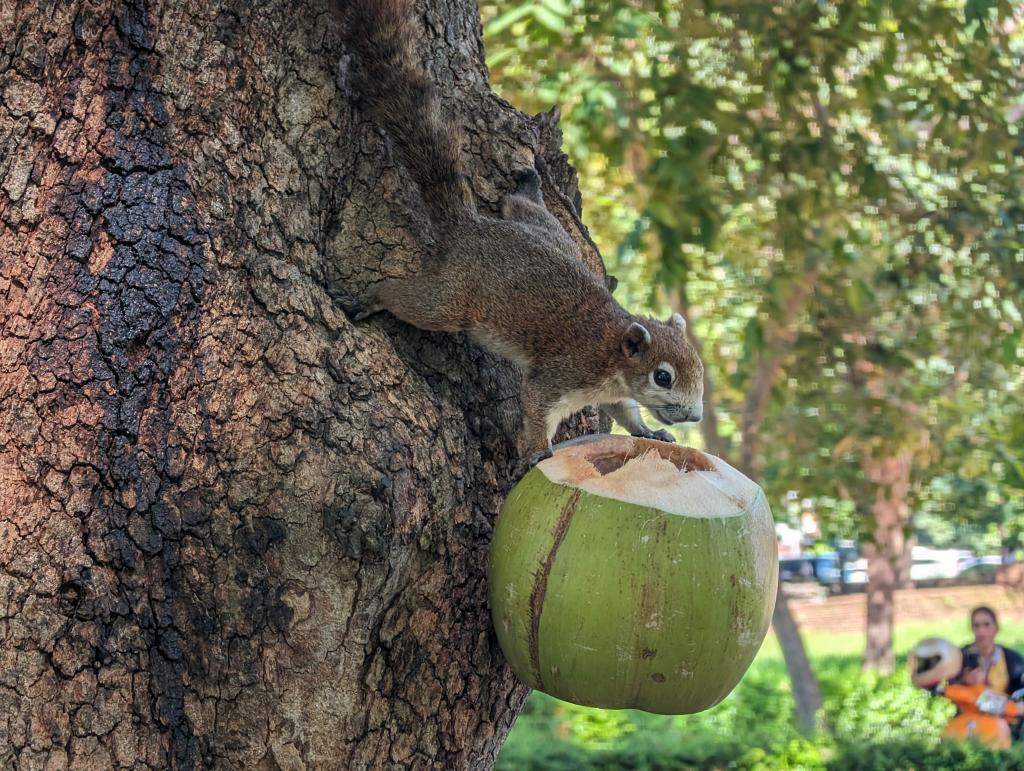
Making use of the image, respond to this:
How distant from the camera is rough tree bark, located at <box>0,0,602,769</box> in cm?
166

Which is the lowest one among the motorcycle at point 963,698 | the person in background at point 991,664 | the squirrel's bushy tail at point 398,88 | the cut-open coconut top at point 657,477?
the motorcycle at point 963,698

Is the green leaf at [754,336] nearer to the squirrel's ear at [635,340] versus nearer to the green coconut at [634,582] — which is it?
the squirrel's ear at [635,340]

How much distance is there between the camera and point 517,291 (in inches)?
99.1

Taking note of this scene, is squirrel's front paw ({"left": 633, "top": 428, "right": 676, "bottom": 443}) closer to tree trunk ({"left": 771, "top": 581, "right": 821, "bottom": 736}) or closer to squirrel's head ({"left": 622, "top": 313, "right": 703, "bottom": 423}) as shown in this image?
squirrel's head ({"left": 622, "top": 313, "right": 703, "bottom": 423})

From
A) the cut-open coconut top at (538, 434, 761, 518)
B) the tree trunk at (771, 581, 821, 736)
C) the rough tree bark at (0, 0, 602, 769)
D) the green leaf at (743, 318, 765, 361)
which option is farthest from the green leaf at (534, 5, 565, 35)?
the tree trunk at (771, 581, 821, 736)

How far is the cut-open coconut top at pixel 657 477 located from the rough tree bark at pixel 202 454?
212 mm

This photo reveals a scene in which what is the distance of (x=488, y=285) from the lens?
246 cm

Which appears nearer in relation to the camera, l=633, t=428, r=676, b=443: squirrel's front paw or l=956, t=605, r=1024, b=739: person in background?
l=633, t=428, r=676, b=443: squirrel's front paw

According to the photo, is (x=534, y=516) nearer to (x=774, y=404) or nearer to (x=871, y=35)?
(x=871, y=35)

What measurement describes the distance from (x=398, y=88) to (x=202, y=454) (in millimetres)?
849

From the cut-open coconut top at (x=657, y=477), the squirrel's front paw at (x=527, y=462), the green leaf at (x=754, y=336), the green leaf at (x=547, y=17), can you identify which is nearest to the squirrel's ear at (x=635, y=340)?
the squirrel's front paw at (x=527, y=462)

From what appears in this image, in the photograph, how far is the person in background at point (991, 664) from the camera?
7.46 m

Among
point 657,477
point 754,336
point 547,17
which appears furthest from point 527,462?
point 754,336

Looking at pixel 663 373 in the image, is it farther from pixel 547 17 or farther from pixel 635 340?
pixel 547 17
